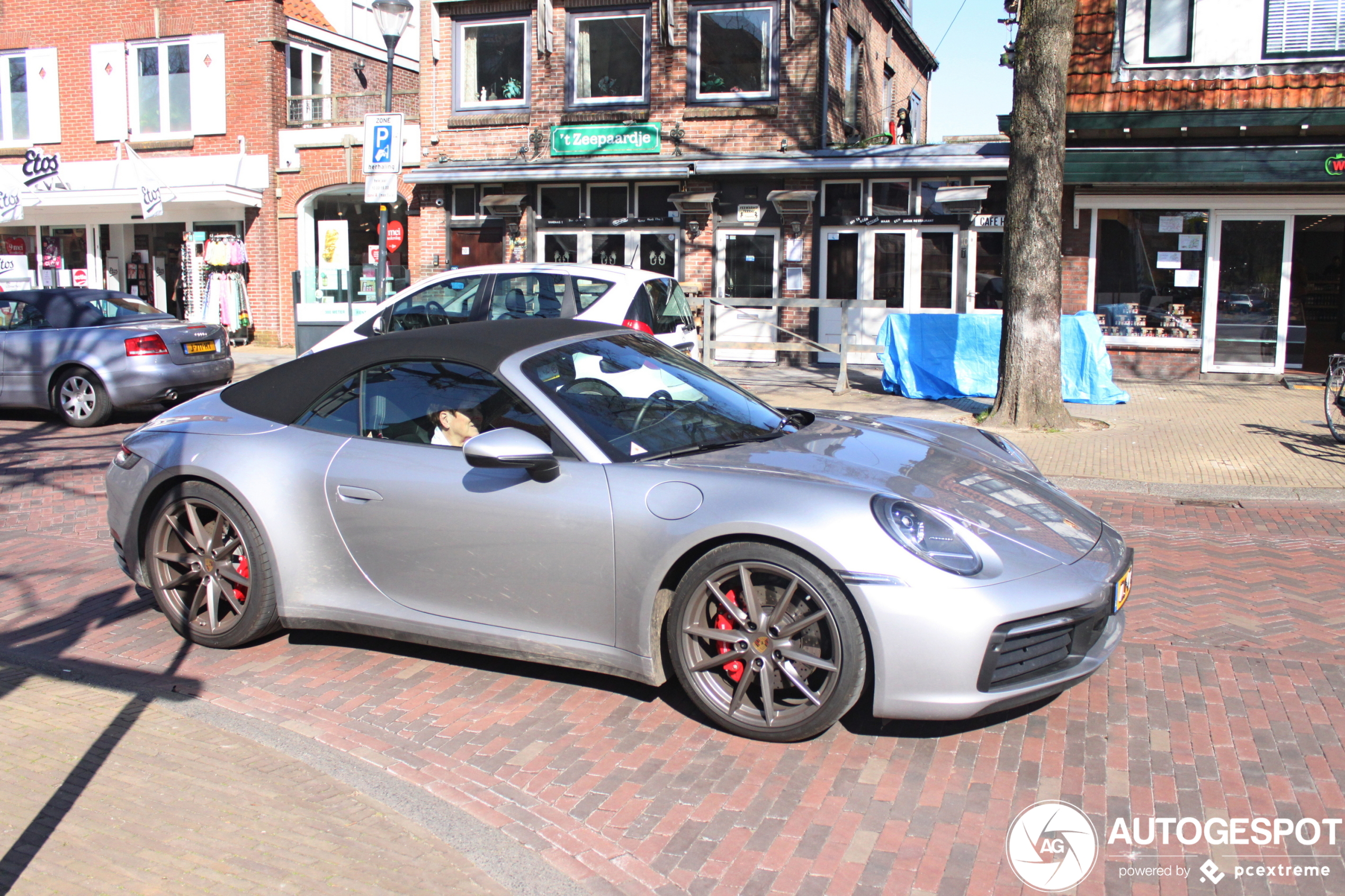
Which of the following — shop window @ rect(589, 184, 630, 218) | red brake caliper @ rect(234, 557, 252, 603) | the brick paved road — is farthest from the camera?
shop window @ rect(589, 184, 630, 218)

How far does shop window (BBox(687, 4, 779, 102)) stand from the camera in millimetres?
17984

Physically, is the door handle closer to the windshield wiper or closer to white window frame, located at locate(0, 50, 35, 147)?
the windshield wiper

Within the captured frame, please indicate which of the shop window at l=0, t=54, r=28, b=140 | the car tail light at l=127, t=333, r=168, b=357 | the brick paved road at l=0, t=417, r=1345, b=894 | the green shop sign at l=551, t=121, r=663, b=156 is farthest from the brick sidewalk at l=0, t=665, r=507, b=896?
the shop window at l=0, t=54, r=28, b=140

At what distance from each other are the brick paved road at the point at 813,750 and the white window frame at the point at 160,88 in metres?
19.1

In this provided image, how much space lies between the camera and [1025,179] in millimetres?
10719

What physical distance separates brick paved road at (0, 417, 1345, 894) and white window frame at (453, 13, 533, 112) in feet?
50.9

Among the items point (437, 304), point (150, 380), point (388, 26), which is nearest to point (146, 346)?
point (150, 380)

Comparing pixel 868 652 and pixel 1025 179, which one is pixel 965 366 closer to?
pixel 1025 179

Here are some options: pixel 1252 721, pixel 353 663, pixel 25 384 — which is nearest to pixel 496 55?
pixel 25 384

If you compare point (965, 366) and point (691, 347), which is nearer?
point (691, 347)

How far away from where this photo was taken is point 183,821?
329 centimetres

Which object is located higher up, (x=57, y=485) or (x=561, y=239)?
(x=561, y=239)

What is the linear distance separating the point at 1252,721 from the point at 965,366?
9713 mm

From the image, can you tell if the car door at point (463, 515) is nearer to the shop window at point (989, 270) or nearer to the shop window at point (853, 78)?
the shop window at point (989, 270)
